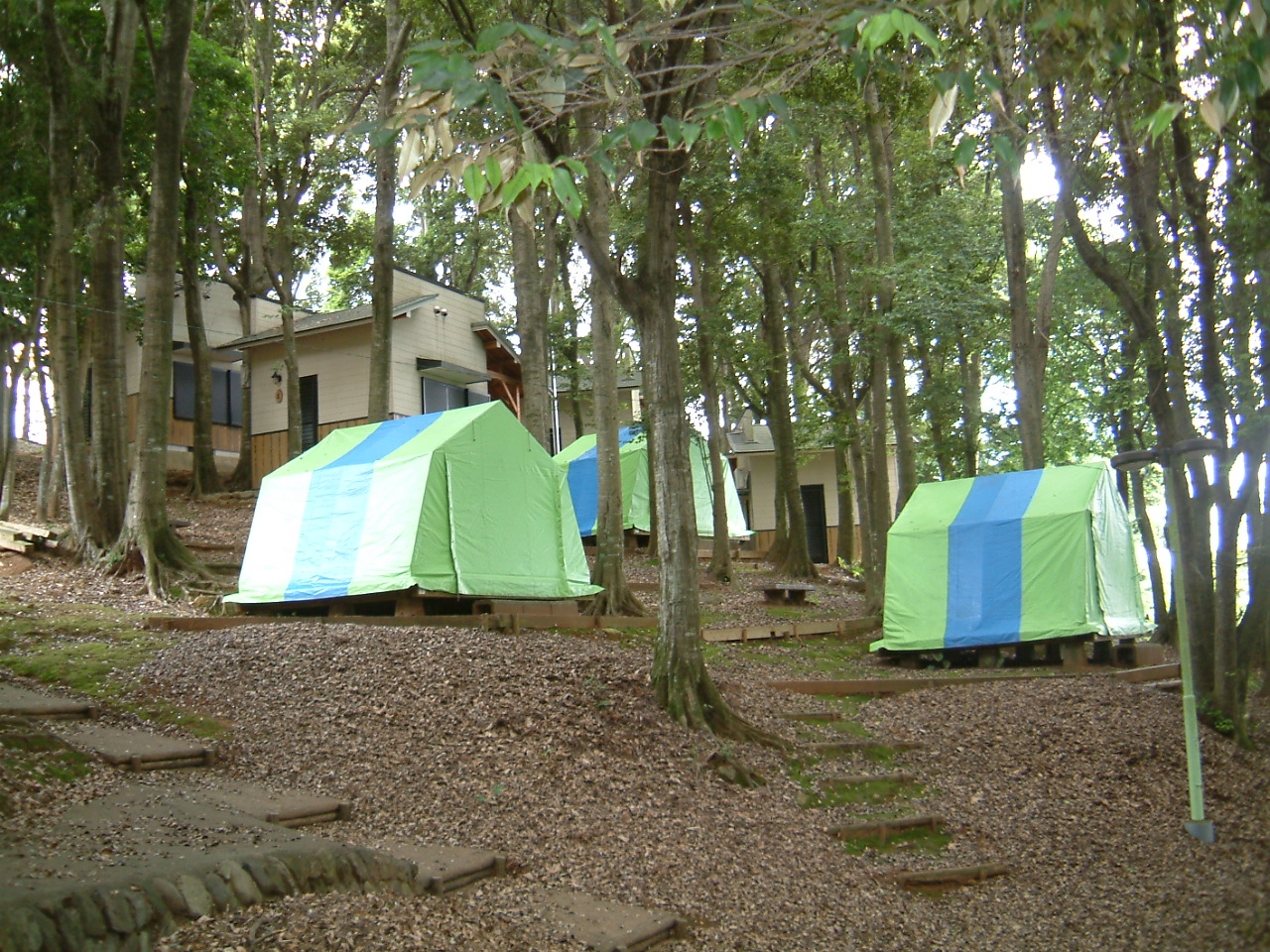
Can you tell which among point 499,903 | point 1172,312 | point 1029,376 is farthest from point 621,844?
point 1029,376

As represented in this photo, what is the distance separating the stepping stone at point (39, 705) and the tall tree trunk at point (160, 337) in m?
4.16

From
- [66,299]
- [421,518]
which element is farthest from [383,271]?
[421,518]

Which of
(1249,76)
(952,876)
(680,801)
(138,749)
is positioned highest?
(1249,76)

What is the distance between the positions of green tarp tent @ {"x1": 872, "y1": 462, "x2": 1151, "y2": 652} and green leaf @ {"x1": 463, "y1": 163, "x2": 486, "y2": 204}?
33.3 ft

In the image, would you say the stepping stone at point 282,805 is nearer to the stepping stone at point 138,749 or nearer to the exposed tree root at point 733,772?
the stepping stone at point 138,749

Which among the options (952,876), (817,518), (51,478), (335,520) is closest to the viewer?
(952,876)

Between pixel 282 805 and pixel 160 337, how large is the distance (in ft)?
26.7

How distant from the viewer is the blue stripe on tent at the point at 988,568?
41.0 feet

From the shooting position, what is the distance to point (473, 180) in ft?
12.4

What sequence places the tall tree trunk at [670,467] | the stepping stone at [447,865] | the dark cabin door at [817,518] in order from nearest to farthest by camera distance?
the stepping stone at [447,865] < the tall tree trunk at [670,467] < the dark cabin door at [817,518]

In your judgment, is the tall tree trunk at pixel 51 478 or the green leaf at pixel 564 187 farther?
the tall tree trunk at pixel 51 478

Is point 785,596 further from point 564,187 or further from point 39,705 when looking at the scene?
point 564,187

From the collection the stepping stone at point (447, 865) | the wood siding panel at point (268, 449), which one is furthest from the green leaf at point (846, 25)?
the wood siding panel at point (268, 449)

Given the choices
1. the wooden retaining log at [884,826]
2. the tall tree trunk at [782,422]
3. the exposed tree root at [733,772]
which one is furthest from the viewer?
the tall tree trunk at [782,422]
